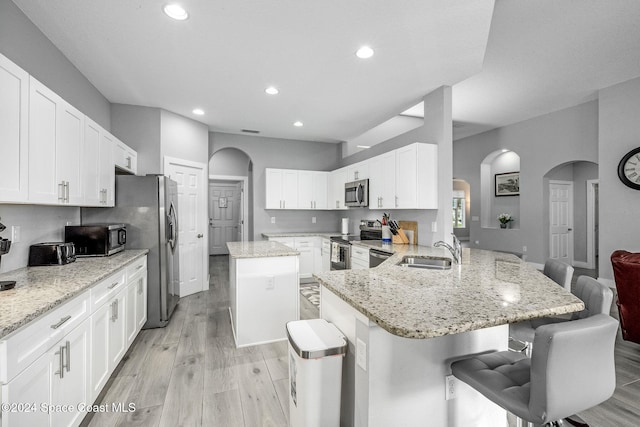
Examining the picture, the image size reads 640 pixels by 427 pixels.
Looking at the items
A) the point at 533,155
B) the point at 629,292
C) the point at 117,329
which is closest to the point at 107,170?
the point at 117,329

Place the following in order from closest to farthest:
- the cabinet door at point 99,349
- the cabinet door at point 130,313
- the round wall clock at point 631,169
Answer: the cabinet door at point 99,349 → the cabinet door at point 130,313 → the round wall clock at point 631,169

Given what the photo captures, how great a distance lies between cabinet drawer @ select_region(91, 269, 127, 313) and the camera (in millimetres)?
1970

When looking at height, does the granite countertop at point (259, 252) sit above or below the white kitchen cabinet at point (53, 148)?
below

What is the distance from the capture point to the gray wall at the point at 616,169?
4438 mm

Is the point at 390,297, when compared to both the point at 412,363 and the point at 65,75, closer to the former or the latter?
the point at 412,363

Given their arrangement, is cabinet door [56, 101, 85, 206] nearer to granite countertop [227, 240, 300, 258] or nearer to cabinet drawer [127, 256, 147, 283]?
cabinet drawer [127, 256, 147, 283]

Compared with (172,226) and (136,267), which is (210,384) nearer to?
(136,267)

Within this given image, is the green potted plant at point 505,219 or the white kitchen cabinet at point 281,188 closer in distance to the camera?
the white kitchen cabinet at point 281,188

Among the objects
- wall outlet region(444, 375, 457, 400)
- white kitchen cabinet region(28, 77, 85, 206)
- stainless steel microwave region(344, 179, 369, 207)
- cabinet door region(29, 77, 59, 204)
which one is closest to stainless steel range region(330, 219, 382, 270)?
stainless steel microwave region(344, 179, 369, 207)

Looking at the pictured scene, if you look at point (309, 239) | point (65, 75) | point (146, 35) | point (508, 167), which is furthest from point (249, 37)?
point (508, 167)

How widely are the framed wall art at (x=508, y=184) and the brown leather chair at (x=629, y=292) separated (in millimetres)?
4884

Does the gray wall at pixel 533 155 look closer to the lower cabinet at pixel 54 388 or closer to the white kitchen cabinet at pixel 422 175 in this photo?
the white kitchen cabinet at pixel 422 175

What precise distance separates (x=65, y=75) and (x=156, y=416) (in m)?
3.09

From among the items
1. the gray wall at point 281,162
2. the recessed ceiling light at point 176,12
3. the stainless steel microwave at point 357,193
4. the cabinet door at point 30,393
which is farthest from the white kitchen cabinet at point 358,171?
the cabinet door at point 30,393
